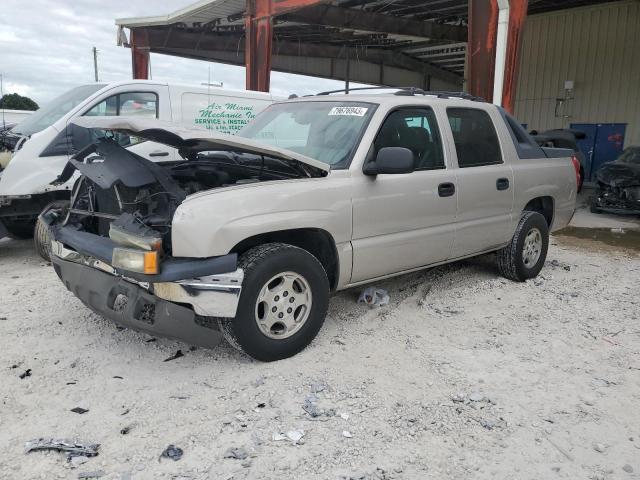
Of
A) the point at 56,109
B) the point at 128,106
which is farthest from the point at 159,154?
the point at 56,109

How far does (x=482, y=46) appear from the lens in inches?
332

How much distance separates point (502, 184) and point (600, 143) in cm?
1439

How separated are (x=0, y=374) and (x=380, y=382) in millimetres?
2344

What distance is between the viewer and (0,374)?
3.39 meters

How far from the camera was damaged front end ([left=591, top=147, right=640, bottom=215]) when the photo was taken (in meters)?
10.4

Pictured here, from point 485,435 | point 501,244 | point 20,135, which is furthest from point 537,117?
point 485,435

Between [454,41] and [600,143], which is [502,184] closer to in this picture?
[454,41]

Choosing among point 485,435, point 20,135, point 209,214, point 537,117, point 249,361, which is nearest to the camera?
point 485,435

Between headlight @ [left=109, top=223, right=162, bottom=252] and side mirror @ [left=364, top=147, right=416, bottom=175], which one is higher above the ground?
side mirror @ [left=364, top=147, right=416, bottom=175]

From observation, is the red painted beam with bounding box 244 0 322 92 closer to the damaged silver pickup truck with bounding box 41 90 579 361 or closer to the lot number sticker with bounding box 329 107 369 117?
the damaged silver pickup truck with bounding box 41 90 579 361

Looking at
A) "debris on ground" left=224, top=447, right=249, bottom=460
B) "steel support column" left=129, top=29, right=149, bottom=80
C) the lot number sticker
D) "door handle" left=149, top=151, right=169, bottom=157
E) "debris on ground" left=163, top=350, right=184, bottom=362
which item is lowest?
"debris on ground" left=224, top=447, right=249, bottom=460

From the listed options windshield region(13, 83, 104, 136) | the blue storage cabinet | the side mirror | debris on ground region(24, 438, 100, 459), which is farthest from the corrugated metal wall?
debris on ground region(24, 438, 100, 459)

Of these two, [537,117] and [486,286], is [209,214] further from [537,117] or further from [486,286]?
[537,117]

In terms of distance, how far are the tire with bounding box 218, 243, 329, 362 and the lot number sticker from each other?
4.09 feet
